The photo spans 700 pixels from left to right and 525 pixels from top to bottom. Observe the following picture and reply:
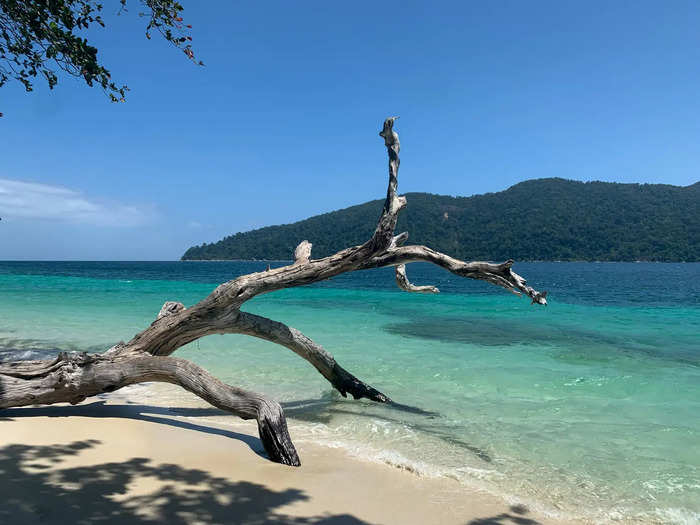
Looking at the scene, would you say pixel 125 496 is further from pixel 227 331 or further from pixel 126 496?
pixel 227 331

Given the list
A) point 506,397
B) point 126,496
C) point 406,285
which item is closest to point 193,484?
point 126,496

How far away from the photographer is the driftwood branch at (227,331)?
542 centimetres

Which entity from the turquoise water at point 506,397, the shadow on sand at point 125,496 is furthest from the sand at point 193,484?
the turquoise water at point 506,397

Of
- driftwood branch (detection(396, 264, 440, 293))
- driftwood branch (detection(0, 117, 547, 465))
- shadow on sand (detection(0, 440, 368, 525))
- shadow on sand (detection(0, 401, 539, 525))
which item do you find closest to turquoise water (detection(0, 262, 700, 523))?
driftwood branch (detection(0, 117, 547, 465))

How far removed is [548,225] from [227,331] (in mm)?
134588

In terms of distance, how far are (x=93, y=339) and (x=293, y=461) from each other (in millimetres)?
11652

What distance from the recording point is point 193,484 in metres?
4.16

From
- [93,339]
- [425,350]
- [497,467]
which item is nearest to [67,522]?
[497,467]

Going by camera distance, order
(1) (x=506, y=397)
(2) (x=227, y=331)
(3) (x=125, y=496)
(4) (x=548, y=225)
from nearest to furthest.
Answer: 1. (3) (x=125, y=496)
2. (2) (x=227, y=331)
3. (1) (x=506, y=397)
4. (4) (x=548, y=225)

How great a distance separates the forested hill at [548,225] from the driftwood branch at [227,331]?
334ft

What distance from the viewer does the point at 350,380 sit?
315 inches

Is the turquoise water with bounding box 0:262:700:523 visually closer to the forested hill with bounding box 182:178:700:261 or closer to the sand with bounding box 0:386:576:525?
the sand with bounding box 0:386:576:525

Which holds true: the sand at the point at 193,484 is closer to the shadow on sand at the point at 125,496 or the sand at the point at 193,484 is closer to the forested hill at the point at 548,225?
the shadow on sand at the point at 125,496

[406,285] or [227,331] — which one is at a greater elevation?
[406,285]
